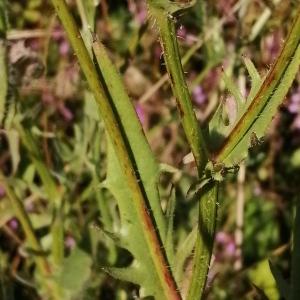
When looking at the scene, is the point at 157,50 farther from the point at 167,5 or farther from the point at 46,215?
the point at 167,5

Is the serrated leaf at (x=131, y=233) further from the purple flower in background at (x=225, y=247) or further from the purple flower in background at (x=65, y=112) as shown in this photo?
the purple flower in background at (x=65, y=112)

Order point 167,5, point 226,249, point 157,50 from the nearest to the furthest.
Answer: point 167,5
point 226,249
point 157,50

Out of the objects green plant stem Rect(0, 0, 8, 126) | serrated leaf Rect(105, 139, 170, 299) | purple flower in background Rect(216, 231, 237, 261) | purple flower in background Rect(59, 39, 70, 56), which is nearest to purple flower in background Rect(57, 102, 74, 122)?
purple flower in background Rect(59, 39, 70, 56)

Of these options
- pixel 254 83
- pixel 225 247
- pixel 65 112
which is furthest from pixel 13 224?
pixel 254 83

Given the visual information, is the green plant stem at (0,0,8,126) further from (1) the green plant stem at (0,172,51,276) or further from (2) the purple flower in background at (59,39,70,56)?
(2) the purple flower in background at (59,39,70,56)

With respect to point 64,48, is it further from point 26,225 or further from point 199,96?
point 26,225

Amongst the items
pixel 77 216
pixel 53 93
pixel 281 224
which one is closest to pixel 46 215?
pixel 77 216
